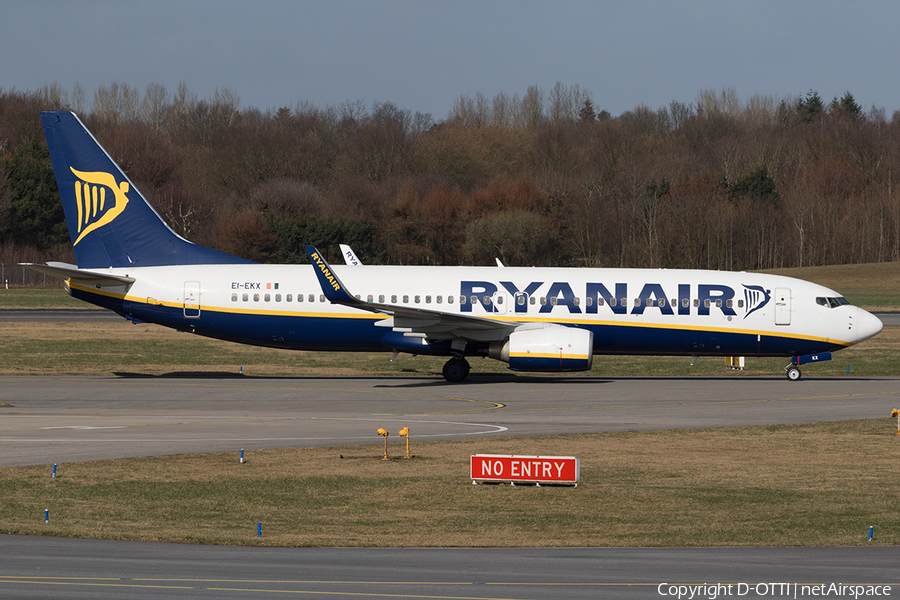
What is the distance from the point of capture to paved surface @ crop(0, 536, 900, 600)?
1185 cm

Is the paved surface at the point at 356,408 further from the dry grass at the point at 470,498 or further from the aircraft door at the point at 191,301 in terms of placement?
the aircraft door at the point at 191,301

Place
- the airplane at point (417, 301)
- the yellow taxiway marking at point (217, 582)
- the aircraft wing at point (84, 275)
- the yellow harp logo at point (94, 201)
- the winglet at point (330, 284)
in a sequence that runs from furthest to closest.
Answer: the yellow harp logo at point (94, 201), the airplane at point (417, 301), the aircraft wing at point (84, 275), the winglet at point (330, 284), the yellow taxiway marking at point (217, 582)

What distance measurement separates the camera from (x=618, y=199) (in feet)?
394

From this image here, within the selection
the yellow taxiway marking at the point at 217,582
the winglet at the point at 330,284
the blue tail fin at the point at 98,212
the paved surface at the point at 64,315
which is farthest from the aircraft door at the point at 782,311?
the paved surface at the point at 64,315

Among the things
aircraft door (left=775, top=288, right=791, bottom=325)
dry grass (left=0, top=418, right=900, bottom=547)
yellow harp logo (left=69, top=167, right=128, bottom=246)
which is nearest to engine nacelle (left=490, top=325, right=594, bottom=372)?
aircraft door (left=775, top=288, right=791, bottom=325)

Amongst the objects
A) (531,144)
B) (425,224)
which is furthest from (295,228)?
(531,144)

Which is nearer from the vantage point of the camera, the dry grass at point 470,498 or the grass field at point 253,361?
the dry grass at point 470,498

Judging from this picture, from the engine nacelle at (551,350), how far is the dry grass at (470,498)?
35.2 ft

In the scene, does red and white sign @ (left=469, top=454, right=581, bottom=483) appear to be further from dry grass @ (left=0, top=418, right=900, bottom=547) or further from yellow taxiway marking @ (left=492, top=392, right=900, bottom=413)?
yellow taxiway marking @ (left=492, top=392, right=900, bottom=413)

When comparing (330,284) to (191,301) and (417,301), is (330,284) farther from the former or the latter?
(191,301)

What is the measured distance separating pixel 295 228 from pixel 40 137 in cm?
4257

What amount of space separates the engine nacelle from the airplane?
2.02 ft

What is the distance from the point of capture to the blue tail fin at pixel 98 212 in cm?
3725

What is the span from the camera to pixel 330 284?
110 ft
